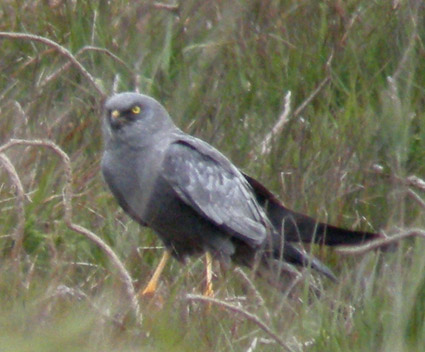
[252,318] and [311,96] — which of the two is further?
[311,96]

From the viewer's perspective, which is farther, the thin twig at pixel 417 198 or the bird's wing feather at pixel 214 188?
the bird's wing feather at pixel 214 188

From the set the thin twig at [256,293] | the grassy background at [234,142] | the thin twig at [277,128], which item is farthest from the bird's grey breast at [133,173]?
the thin twig at [277,128]

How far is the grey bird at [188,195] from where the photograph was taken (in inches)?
216

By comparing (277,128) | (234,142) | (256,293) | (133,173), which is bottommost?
(234,142)

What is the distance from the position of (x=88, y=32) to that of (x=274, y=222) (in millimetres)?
1966

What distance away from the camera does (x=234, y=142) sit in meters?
6.54

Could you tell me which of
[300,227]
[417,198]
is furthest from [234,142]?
[417,198]

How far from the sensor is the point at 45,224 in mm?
5578

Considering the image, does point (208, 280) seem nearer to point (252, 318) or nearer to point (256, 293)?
point (256, 293)

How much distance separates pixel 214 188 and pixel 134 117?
533 mm

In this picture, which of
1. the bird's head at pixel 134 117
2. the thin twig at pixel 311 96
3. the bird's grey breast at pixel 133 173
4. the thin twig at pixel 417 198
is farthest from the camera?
the thin twig at pixel 311 96

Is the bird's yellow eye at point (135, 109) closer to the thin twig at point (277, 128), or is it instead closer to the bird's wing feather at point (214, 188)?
the bird's wing feather at point (214, 188)

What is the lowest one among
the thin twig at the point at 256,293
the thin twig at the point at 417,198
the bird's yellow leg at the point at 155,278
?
the bird's yellow leg at the point at 155,278

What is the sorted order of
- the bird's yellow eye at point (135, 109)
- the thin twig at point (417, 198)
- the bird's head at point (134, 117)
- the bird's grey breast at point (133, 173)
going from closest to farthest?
the thin twig at point (417, 198), the bird's grey breast at point (133, 173), the bird's head at point (134, 117), the bird's yellow eye at point (135, 109)
